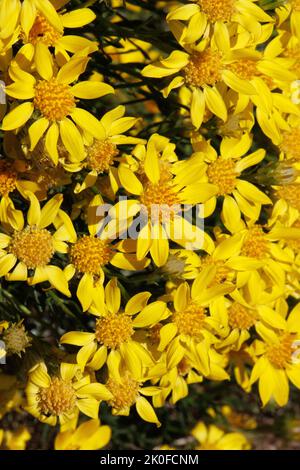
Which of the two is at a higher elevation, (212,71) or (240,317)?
(212,71)

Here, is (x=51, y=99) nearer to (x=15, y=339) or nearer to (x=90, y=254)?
(x=90, y=254)

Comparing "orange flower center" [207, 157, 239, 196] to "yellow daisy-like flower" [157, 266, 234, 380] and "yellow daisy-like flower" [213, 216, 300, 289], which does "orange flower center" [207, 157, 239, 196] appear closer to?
"yellow daisy-like flower" [213, 216, 300, 289]

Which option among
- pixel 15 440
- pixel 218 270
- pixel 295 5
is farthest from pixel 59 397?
pixel 295 5

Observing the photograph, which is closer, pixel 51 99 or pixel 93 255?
pixel 51 99

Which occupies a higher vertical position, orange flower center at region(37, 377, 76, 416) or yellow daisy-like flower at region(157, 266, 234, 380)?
yellow daisy-like flower at region(157, 266, 234, 380)

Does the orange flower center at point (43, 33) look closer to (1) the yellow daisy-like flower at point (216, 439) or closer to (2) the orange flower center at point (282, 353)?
(2) the orange flower center at point (282, 353)

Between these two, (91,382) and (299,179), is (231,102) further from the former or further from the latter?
(91,382)

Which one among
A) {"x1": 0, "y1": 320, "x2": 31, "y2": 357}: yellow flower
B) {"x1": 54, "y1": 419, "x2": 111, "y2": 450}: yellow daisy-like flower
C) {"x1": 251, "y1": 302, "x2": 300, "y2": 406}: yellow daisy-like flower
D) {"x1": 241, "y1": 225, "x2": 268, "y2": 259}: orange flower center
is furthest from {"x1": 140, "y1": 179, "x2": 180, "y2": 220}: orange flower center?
{"x1": 54, "y1": 419, "x2": 111, "y2": 450}: yellow daisy-like flower
